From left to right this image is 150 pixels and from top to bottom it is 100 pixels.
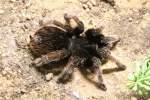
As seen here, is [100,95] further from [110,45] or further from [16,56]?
[16,56]

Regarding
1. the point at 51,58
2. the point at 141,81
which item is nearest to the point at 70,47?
the point at 51,58

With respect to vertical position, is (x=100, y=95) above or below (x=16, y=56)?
below

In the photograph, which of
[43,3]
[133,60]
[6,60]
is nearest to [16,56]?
[6,60]

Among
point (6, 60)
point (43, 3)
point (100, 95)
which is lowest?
point (100, 95)

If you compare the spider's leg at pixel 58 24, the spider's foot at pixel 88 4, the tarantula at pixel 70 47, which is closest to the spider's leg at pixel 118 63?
the tarantula at pixel 70 47

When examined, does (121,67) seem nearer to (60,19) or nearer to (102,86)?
(102,86)

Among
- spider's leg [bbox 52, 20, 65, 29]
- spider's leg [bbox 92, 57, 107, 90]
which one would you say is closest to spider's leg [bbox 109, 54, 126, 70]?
spider's leg [bbox 92, 57, 107, 90]

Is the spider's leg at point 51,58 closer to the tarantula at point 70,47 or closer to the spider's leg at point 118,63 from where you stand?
the tarantula at point 70,47

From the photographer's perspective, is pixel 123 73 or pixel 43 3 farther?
pixel 43 3
